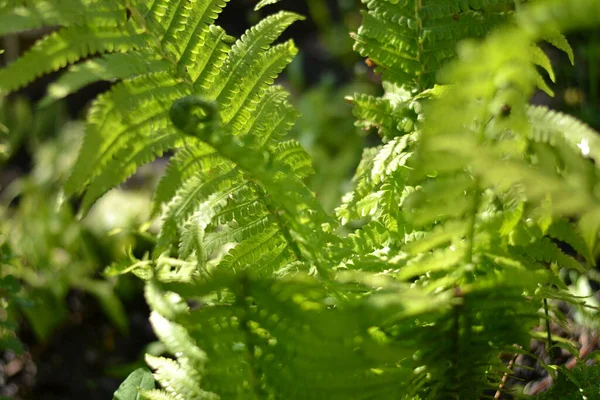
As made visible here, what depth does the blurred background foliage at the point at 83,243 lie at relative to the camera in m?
1.99

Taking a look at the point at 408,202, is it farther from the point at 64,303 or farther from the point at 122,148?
the point at 64,303

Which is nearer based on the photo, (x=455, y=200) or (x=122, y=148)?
(x=455, y=200)

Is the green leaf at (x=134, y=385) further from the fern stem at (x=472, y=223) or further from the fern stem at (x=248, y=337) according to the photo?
the fern stem at (x=472, y=223)

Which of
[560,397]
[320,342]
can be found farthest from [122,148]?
[560,397]

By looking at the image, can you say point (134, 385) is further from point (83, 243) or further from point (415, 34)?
point (83, 243)

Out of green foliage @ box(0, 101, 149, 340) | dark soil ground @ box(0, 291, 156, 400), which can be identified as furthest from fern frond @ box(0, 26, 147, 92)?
dark soil ground @ box(0, 291, 156, 400)

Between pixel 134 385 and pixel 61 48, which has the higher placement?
pixel 61 48

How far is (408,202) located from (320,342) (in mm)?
234

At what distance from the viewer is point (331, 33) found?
157 inches

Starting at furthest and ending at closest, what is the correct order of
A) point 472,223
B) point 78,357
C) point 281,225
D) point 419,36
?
1. point 78,357
2. point 419,36
3. point 281,225
4. point 472,223

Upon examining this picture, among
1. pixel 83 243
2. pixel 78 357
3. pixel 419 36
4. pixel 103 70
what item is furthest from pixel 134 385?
pixel 83 243

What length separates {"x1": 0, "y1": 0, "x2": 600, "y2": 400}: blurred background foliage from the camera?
199cm

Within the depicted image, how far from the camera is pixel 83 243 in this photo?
237cm

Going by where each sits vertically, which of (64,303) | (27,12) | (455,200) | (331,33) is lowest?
(455,200)
